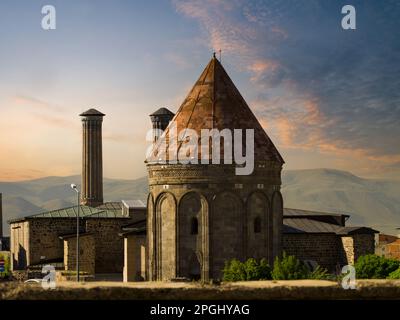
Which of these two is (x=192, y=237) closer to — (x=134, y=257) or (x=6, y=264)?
(x=134, y=257)

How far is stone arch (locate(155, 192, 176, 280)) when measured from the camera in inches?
1973

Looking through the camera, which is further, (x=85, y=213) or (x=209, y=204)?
(x=85, y=213)

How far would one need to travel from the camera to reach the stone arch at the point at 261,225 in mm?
50062

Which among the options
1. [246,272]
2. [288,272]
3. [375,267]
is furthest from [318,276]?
[375,267]

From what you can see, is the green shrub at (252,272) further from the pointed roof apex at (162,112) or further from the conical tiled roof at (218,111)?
the pointed roof apex at (162,112)

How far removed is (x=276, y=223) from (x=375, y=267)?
19.7 ft

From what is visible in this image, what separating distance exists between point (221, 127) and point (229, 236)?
19.5 feet

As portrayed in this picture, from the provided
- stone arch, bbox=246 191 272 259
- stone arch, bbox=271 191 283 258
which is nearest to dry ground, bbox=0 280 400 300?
stone arch, bbox=246 191 272 259

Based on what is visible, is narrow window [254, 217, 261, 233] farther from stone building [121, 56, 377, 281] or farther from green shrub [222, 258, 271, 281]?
green shrub [222, 258, 271, 281]

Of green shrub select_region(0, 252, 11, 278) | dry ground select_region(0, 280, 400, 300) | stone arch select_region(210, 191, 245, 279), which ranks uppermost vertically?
stone arch select_region(210, 191, 245, 279)

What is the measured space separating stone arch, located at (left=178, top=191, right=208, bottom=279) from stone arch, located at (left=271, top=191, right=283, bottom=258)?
4.03 meters

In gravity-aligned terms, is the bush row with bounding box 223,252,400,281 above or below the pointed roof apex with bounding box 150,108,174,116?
below

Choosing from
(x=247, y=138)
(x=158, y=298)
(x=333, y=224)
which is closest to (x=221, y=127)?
(x=247, y=138)

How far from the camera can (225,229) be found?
163 ft
